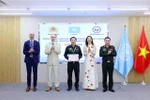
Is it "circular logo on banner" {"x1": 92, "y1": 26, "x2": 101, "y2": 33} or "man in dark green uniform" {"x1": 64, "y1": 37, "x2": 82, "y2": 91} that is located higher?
"circular logo on banner" {"x1": 92, "y1": 26, "x2": 101, "y2": 33}

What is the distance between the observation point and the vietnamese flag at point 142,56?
21.8ft

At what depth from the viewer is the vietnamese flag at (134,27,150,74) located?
666cm

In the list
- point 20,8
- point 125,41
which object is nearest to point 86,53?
point 125,41

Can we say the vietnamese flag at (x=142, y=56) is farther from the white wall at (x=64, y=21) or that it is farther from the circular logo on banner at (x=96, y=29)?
the circular logo on banner at (x=96, y=29)

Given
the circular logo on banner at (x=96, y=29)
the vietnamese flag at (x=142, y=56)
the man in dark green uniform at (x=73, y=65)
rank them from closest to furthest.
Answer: the man in dark green uniform at (x=73, y=65), the vietnamese flag at (x=142, y=56), the circular logo on banner at (x=96, y=29)

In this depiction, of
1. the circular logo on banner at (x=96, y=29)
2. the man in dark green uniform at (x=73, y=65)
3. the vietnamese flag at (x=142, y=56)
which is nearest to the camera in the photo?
the man in dark green uniform at (x=73, y=65)

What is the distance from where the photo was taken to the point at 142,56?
6.64 metres

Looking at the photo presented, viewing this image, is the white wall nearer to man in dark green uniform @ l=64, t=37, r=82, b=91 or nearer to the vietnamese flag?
the vietnamese flag

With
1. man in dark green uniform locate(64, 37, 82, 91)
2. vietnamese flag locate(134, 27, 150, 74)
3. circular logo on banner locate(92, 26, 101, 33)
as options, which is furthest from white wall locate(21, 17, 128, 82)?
man in dark green uniform locate(64, 37, 82, 91)

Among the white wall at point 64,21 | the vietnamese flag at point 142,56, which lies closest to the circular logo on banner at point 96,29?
Answer: the white wall at point 64,21

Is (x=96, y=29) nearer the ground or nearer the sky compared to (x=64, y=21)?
nearer the ground

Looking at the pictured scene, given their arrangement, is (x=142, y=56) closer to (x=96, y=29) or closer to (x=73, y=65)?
(x=96, y=29)

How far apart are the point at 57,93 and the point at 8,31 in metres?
3.05

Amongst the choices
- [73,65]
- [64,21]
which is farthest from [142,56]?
[64,21]
